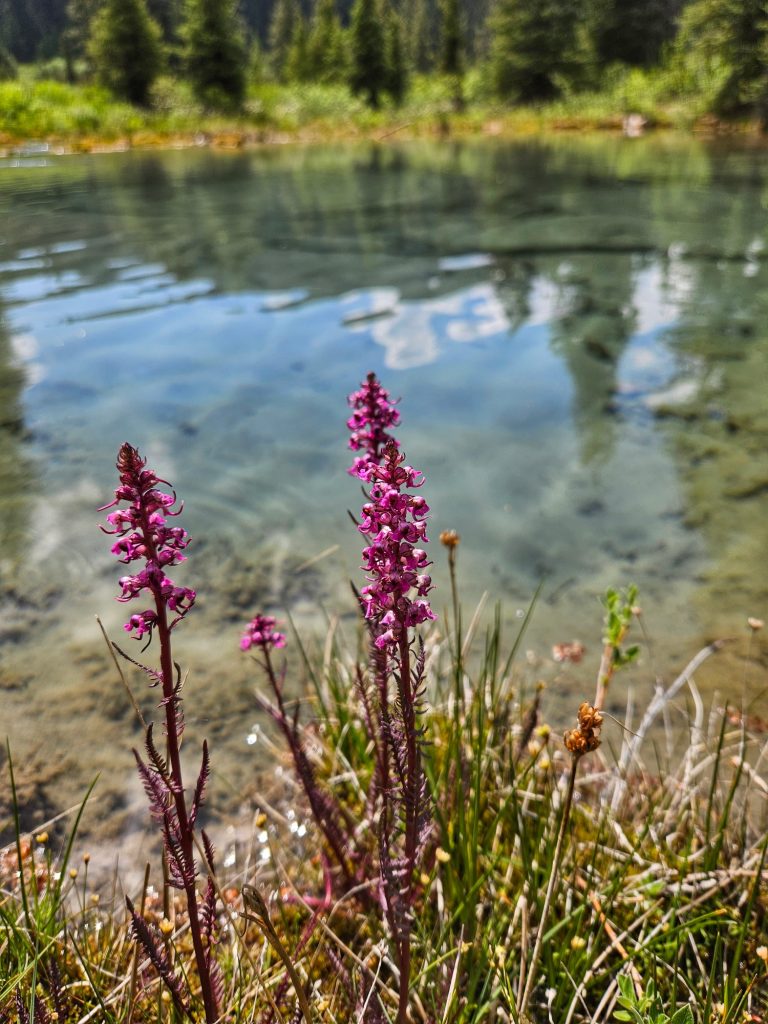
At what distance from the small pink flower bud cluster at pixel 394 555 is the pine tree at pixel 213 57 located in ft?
215

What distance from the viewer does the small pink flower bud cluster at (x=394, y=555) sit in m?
1.31

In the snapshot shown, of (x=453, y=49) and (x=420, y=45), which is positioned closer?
(x=453, y=49)

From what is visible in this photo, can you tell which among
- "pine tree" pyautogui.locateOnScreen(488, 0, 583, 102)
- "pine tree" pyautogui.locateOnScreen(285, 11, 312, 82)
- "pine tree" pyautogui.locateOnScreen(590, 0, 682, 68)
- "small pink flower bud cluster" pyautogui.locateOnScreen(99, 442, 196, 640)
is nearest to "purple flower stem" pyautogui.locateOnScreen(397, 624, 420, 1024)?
"small pink flower bud cluster" pyautogui.locateOnScreen(99, 442, 196, 640)

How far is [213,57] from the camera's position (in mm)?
56969

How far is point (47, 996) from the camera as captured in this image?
6.33ft

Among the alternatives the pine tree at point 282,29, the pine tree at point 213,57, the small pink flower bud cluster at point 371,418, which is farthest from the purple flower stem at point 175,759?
the pine tree at point 282,29

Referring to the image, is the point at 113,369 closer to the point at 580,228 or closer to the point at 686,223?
the point at 580,228

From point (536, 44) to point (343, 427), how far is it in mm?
61122

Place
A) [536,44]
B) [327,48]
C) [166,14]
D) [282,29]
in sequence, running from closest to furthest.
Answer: [536,44] < [327,48] < [166,14] < [282,29]

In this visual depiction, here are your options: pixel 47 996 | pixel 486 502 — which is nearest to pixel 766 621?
pixel 486 502

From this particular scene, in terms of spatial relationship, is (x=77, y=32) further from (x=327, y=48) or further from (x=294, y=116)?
(x=294, y=116)

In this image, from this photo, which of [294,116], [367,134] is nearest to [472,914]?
[367,134]

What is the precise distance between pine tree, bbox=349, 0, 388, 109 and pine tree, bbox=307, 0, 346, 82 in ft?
19.2

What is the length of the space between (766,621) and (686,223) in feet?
46.2
